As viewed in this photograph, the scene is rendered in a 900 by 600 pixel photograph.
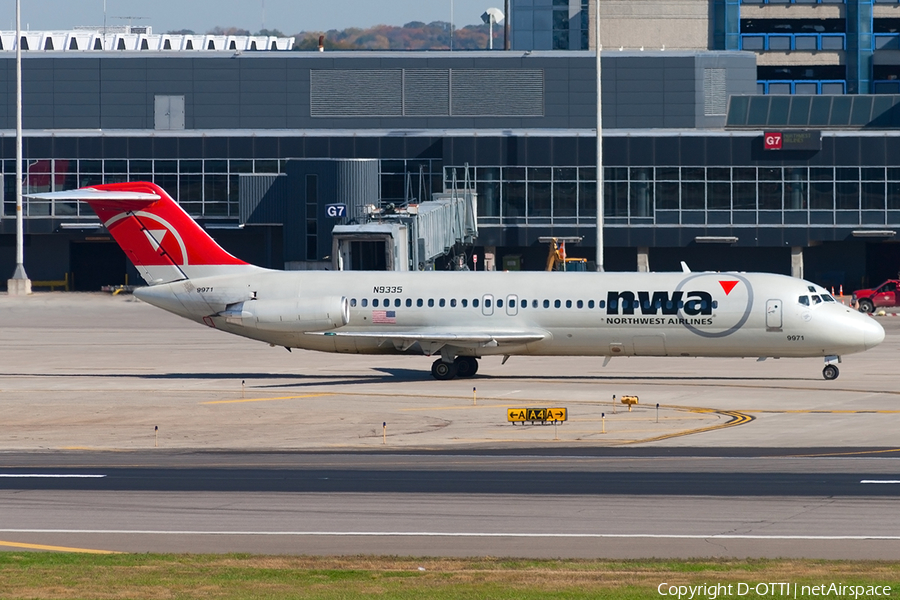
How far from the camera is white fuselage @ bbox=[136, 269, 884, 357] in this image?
37500 mm

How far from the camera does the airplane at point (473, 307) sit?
123 feet

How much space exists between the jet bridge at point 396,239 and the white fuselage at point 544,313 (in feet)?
63.4

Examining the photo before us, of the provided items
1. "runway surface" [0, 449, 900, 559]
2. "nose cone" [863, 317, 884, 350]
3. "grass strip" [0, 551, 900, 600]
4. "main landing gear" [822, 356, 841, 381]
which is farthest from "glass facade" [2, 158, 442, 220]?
"grass strip" [0, 551, 900, 600]

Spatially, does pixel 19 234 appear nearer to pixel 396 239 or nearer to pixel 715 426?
pixel 396 239

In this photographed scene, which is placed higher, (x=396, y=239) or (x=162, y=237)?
(x=396, y=239)

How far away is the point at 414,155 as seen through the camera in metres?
84.1

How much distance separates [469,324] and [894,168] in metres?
51.8

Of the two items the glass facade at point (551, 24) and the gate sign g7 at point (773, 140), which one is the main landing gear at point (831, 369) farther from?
the glass facade at point (551, 24)

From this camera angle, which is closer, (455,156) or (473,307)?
(473,307)

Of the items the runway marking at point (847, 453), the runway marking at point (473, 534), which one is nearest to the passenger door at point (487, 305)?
the runway marking at point (847, 453)

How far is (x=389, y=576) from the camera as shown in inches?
604

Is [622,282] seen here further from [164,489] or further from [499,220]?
[499,220]

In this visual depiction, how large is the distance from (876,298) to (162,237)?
44045 mm

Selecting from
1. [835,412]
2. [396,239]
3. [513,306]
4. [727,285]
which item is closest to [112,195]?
[513,306]
